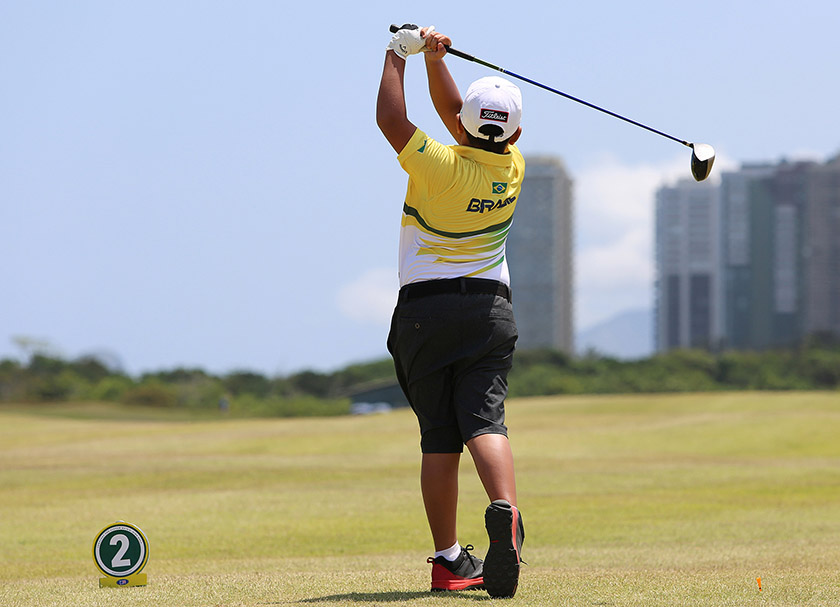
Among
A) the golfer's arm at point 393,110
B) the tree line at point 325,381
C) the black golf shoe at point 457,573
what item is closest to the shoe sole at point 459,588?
the black golf shoe at point 457,573

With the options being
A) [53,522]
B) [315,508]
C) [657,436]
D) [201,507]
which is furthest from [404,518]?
[657,436]

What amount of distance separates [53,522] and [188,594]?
21.5ft

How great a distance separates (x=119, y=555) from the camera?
6109mm

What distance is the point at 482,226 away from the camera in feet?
18.2

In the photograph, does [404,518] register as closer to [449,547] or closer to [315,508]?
[315,508]

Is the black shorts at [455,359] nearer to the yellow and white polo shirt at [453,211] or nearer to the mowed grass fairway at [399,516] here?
the yellow and white polo shirt at [453,211]

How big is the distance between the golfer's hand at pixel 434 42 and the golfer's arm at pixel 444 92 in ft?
0.31

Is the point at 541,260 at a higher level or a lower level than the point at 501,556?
higher

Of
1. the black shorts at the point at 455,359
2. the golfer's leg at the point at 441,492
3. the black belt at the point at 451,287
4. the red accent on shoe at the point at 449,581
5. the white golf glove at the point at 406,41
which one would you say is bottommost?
the red accent on shoe at the point at 449,581

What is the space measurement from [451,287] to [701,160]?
176 centimetres

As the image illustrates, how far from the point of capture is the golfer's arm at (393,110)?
5.35 m

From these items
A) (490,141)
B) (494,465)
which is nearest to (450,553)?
(494,465)

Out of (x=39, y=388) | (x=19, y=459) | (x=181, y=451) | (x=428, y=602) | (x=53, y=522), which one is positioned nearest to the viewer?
(x=428, y=602)

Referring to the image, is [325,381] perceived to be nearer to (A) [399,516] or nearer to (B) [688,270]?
(A) [399,516]
